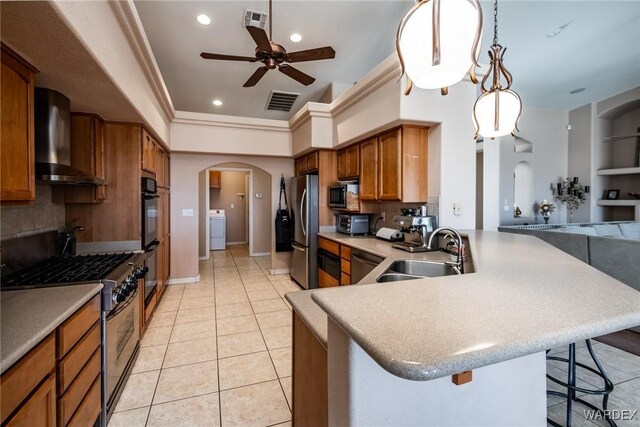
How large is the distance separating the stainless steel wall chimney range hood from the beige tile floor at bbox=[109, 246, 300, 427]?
156cm

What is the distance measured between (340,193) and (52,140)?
2.93 m

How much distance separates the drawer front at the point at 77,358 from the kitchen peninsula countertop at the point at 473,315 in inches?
44.9

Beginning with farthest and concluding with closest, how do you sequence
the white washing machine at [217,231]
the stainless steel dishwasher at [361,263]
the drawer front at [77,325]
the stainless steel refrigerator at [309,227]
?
the white washing machine at [217,231]
the stainless steel refrigerator at [309,227]
the stainless steel dishwasher at [361,263]
the drawer front at [77,325]

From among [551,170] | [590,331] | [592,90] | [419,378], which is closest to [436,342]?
[419,378]

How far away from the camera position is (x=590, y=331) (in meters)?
0.71

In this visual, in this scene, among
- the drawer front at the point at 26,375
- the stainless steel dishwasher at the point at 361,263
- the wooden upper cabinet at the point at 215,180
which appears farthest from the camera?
the wooden upper cabinet at the point at 215,180

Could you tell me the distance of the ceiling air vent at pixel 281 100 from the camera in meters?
4.96

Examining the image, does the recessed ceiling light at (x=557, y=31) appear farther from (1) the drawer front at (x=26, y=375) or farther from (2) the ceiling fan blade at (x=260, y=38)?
(1) the drawer front at (x=26, y=375)

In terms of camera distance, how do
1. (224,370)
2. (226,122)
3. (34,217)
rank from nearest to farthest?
(34,217)
(224,370)
(226,122)

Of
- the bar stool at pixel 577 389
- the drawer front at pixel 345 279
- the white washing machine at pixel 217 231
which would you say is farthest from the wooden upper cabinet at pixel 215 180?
the bar stool at pixel 577 389

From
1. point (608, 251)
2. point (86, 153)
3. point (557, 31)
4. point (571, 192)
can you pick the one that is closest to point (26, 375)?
point (86, 153)

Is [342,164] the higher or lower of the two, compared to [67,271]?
higher

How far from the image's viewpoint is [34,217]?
7.22 feet

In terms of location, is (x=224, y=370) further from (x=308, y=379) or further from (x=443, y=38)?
(x=443, y=38)
